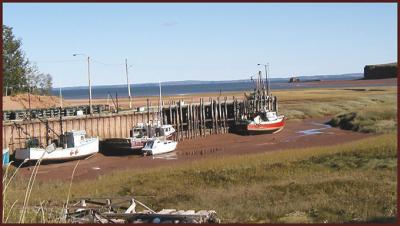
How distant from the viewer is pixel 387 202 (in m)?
24.2

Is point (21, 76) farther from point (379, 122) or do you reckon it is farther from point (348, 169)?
point (348, 169)

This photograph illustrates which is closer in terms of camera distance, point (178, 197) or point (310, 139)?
point (178, 197)

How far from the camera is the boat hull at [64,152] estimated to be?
138ft

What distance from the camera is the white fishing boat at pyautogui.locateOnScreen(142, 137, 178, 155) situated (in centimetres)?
4925

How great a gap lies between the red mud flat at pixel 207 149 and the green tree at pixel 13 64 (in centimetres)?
3214

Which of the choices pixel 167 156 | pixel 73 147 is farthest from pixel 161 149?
pixel 73 147

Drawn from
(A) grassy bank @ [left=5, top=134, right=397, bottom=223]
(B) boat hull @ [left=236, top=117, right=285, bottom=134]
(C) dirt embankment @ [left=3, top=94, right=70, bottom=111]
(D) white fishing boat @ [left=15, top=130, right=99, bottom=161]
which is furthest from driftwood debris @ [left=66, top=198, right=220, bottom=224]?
(C) dirt embankment @ [left=3, top=94, right=70, bottom=111]

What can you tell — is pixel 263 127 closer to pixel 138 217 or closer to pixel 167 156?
pixel 167 156

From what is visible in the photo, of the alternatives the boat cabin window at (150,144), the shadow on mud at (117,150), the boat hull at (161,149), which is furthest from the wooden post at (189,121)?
the shadow on mud at (117,150)

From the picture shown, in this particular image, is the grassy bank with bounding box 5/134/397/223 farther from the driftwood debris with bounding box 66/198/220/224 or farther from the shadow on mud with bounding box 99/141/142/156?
the shadow on mud with bounding box 99/141/142/156

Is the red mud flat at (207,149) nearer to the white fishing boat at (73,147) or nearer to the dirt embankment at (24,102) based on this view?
the white fishing boat at (73,147)

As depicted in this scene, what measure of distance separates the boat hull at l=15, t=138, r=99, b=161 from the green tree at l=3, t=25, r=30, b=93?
33441 millimetres

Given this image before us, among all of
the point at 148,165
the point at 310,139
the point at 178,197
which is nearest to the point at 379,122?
the point at 310,139

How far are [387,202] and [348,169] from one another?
980 cm
